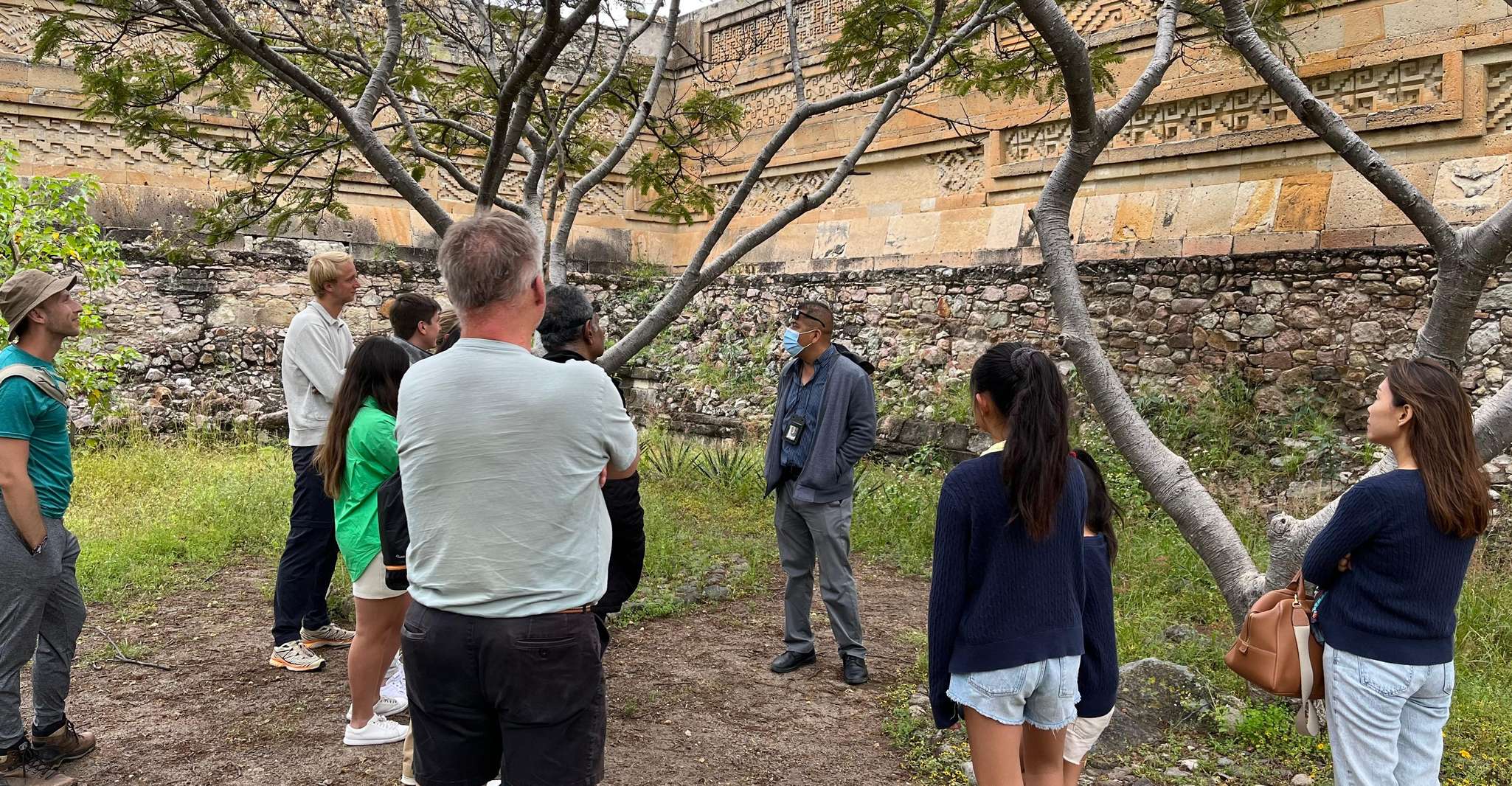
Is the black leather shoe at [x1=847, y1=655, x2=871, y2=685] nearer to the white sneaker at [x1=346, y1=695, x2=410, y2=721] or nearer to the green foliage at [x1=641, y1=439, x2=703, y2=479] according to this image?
the white sneaker at [x1=346, y1=695, x2=410, y2=721]

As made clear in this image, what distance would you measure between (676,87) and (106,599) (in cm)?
1090

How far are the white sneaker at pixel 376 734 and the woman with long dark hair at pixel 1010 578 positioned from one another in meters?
2.29

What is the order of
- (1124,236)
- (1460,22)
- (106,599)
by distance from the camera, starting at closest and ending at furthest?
(106,599), (1460,22), (1124,236)

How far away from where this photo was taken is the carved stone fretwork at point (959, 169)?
34.0ft

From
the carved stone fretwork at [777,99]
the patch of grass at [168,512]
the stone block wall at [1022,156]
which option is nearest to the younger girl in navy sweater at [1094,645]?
the stone block wall at [1022,156]

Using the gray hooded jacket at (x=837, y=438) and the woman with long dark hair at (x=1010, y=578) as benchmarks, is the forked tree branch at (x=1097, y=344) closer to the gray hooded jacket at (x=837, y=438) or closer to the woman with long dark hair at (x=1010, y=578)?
the gray hooded jacket at (x=837, y=438)

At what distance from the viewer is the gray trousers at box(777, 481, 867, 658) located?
4613 mm

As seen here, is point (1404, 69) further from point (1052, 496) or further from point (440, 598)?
point (440, 598)

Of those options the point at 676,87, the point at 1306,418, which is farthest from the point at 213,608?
the point at 676,87

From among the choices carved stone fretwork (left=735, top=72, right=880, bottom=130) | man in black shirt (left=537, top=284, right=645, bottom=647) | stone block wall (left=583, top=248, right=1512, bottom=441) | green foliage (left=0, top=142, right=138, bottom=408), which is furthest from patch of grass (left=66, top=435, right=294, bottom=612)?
carved stone fretwork (left=735, top=72, right=880, bottom=130)

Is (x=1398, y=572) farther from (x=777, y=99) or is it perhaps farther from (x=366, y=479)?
(x=777, y=99)

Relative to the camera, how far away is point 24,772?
332 centimetres

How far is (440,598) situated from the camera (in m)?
2.05

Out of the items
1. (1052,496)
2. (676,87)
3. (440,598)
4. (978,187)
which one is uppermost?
(676,87)
